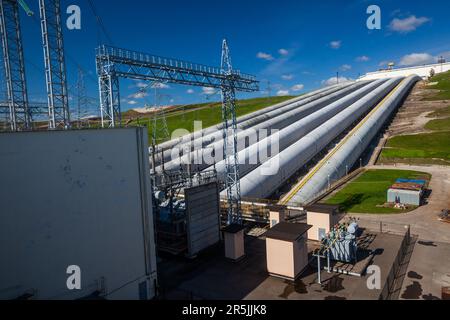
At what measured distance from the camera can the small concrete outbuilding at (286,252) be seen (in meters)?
16.0

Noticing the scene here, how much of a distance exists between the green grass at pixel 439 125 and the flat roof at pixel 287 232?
57418mm

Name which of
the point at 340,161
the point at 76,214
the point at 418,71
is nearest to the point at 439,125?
the point at 340,161

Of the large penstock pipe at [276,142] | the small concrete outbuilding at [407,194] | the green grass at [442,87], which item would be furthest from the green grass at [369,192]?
the green grass at [442,87]

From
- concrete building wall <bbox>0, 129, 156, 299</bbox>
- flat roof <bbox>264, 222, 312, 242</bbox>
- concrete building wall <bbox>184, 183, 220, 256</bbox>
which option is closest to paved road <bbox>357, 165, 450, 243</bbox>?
flat roof <bbox>264, 222, 312, 242</bbox>

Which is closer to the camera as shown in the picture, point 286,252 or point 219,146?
point 286,252

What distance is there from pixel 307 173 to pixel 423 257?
23.6 m

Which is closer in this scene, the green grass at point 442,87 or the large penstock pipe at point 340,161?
the large penstock pipe at point 340,161

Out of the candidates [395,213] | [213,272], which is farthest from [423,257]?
[213,272]

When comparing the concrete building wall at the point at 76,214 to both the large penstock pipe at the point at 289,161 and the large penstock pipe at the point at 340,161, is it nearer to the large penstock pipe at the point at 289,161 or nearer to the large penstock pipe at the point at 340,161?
the large penstock pipe at the point at 289,161

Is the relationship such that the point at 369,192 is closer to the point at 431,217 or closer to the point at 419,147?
the point at 431,217

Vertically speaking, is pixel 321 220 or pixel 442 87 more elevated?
pixel 442 87

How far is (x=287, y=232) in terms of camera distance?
54.1 ft

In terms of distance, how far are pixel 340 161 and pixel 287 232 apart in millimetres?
28077

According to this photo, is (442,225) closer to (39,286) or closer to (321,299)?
(321,299)
